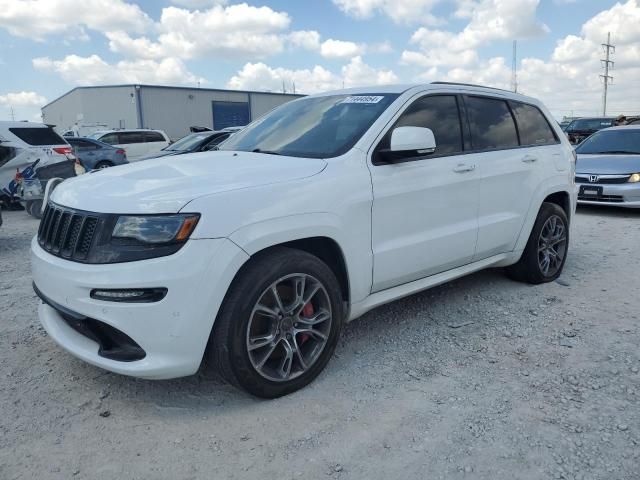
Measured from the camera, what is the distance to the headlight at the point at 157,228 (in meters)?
2.48

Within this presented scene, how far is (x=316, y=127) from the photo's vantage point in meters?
3.60

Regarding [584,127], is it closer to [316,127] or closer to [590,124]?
[590,124]

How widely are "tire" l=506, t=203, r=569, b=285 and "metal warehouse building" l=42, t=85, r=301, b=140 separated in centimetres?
3358

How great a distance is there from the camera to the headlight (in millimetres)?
2480

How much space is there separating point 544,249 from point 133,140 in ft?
53.5

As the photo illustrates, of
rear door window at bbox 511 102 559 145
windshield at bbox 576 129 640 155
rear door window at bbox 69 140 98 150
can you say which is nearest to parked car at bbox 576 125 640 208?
windshield at bbox 576 129 640 155

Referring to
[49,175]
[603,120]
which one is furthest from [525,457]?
[603,120]

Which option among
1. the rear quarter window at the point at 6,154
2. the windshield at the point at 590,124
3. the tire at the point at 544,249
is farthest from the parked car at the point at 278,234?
the windshield at the point at 590,124

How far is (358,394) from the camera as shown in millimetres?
2971

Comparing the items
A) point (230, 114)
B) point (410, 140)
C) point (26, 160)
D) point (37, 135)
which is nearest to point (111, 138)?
point (37, 135)

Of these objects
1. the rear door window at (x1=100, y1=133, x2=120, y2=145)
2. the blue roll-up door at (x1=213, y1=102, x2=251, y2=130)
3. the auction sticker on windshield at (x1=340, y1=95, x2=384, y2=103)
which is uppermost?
the blue roll-up door at (x1=213, y1=102, x2=251, y2=130)

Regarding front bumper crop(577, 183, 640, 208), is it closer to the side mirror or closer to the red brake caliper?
the side mirror

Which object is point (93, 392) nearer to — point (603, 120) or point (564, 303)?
point (564, 303)

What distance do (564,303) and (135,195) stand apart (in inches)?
140
